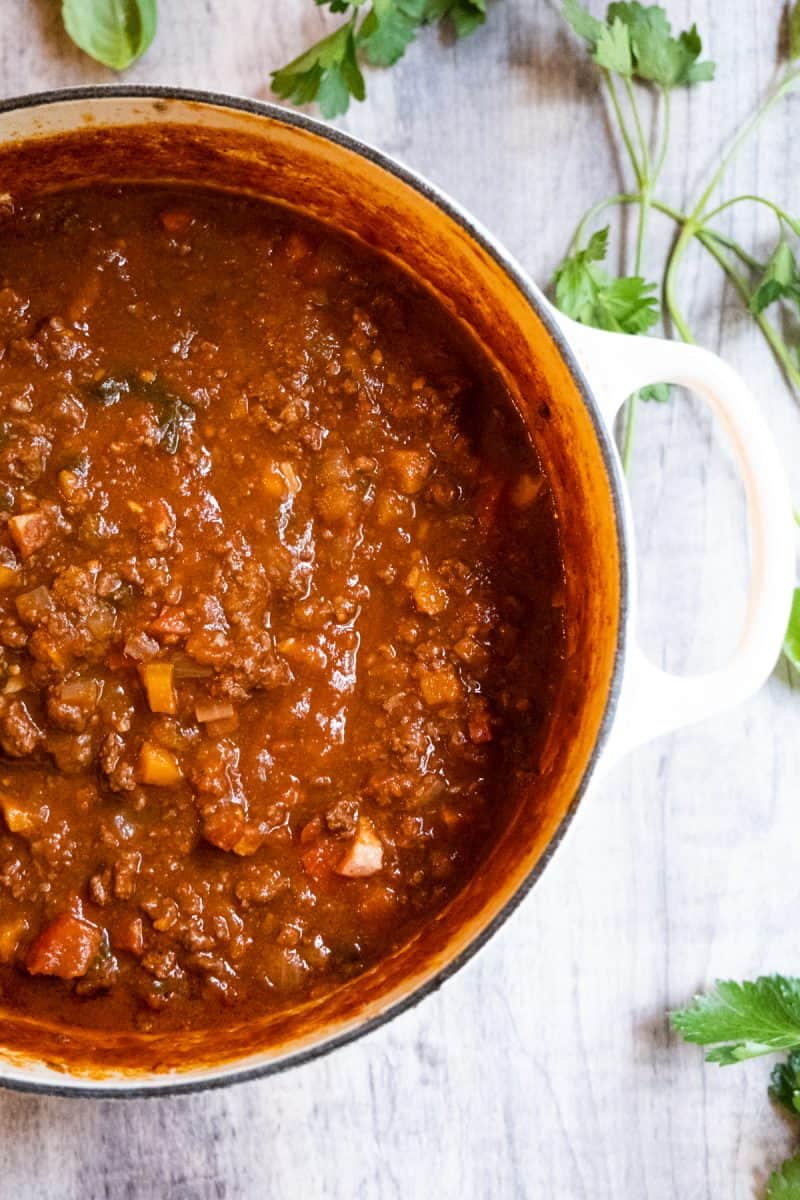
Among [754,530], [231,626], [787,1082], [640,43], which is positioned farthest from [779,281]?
[787,1082]

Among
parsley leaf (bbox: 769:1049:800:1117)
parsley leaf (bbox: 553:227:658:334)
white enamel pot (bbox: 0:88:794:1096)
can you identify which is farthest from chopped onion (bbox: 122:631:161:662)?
parsley leaf (bbox: 769:1049:800:1117)

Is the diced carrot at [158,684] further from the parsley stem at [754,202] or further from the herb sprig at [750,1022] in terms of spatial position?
the parsley stem at [754,202]

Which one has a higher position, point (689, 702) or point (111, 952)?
point (689, 702)

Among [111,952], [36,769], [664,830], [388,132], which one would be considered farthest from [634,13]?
[111,952]

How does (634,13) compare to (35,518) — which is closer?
(35,518)

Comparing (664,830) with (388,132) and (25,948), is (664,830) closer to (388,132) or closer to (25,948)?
(25,948)

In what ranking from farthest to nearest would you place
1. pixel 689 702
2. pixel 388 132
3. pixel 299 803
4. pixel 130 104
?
1. pixel 388 132
2. pixel 299 803
3. pixel 130 104
4. pixel 689 702

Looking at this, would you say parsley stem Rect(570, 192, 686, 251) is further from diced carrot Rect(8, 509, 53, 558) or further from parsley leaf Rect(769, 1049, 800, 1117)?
parsley leaf Rect(769, 1049, 800, 1117)

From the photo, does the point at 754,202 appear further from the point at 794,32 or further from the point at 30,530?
the point at 30,530

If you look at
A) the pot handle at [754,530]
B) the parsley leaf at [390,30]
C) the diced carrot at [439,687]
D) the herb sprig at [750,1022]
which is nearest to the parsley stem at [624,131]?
the parsley leaf at [390,30]
